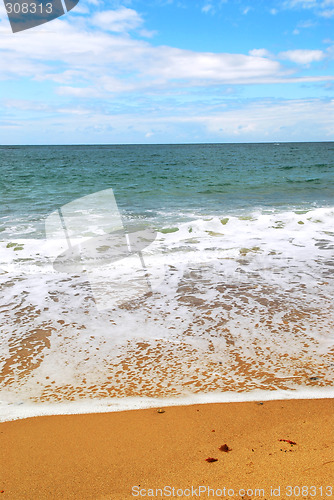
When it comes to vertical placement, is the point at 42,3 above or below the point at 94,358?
above

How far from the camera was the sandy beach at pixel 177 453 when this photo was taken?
1843 mm

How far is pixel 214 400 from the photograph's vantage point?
8.38ft

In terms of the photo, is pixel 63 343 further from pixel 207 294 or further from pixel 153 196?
pixel 153 196

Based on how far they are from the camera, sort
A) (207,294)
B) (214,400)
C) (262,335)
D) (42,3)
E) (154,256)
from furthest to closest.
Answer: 1. (154,256)
2. (207,294)
3. (262,335)
4. (42,3)
5. (214,400)

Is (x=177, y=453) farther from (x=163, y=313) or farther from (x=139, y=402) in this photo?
(x=163, y=313)

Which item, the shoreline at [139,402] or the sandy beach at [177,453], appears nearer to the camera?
the sandy beach at [177,453]

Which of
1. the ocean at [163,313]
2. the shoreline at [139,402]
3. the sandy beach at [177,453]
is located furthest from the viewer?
the ocean at [163,313]

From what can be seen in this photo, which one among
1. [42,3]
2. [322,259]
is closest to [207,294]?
[322,259]

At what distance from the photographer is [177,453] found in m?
2.08

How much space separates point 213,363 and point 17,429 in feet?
4.76

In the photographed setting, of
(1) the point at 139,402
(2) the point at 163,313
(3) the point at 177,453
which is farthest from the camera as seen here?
(2) the point at 163,313

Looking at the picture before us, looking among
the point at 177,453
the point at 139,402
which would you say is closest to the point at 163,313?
the point at 139,402

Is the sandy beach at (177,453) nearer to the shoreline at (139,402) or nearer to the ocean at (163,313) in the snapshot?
the shoreline at (139,402)

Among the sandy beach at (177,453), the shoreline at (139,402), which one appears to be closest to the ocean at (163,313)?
the shoreline at (139,402)
